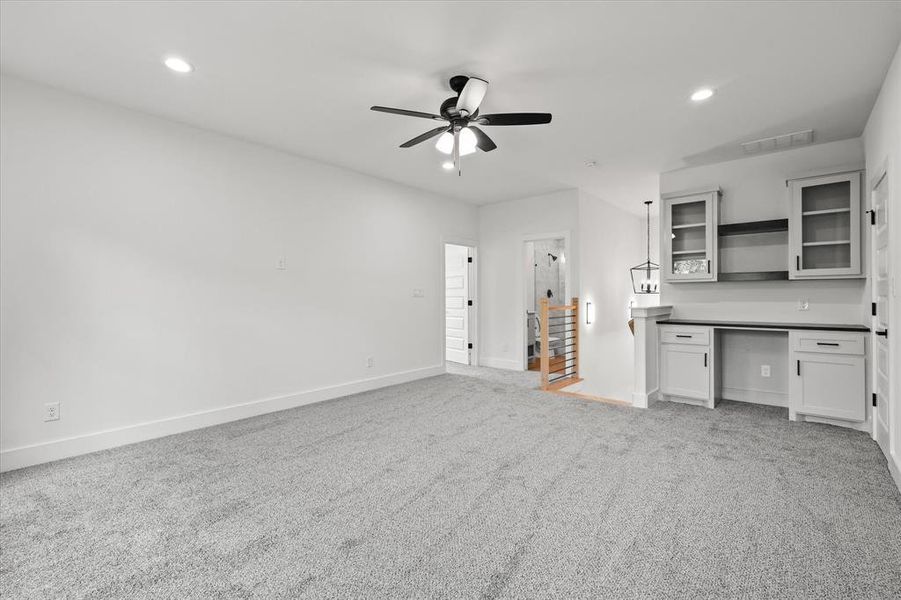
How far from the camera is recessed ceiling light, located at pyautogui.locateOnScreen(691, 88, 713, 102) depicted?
297 centimetres

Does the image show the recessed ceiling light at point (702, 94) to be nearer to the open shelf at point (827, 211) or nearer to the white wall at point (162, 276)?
the open shelf at point (827, 211)

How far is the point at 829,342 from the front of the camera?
3.50m

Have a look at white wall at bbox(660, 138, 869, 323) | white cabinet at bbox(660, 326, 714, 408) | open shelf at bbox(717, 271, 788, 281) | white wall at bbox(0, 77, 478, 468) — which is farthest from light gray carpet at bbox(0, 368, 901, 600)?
open shelf at bbox(717, 271, 788, 281)

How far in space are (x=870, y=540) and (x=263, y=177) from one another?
497cm

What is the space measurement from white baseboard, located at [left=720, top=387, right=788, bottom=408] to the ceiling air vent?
97.3 inches

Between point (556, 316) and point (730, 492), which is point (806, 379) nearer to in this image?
point (730, 492)

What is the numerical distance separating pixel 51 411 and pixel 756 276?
20.2ft

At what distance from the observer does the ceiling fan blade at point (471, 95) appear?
8.44 ft

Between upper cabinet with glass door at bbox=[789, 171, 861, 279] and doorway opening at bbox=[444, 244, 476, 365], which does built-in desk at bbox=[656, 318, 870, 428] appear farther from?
doorway opening at bbox=[444, 244, 476, 365]

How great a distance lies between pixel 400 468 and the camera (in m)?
2.72

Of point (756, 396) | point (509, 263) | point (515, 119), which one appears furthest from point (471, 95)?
point (756, 396)

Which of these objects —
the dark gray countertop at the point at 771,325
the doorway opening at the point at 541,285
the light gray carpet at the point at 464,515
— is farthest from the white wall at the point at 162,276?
the dark gray countertop at the point at 771,325

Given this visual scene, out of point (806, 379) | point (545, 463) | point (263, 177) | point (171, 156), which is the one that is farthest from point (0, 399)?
point (806, 379)

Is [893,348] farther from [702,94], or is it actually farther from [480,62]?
[480,62]
